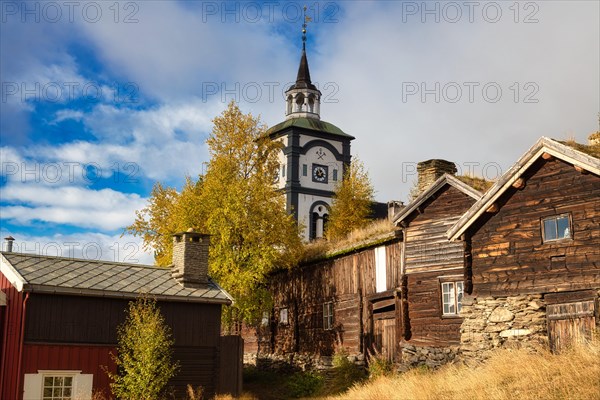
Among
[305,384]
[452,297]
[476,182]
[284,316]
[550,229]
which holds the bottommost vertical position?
[305,384]

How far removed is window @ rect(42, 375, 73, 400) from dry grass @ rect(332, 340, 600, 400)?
28.5 feet

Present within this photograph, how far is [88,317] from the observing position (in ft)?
76.9

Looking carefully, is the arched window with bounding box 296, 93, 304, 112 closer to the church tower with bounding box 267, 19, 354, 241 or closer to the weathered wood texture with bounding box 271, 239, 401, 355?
the church tower with bounding box 267, 19, 354, 241

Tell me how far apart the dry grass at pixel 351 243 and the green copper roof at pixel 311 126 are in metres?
35.9

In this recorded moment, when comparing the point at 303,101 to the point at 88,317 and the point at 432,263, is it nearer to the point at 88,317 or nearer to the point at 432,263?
the point at 432,263

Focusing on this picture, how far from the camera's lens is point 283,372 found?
35500 mm

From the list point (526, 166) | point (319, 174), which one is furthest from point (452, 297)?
point (319, 174)

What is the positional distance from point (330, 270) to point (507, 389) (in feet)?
56.0

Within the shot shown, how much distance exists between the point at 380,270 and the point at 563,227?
31.9ft

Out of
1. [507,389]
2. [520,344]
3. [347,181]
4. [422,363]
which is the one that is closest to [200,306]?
[422,363]

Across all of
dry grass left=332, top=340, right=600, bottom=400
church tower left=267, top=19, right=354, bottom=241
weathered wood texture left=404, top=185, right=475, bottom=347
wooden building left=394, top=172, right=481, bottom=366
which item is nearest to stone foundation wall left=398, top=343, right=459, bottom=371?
wooden building left=394, top=172, right=481, bottom=366

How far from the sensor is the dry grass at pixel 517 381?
15.6 m

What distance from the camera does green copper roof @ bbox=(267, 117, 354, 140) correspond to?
2811 inches

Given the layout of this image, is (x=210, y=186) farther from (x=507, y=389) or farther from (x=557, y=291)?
(x=507, y=389)
